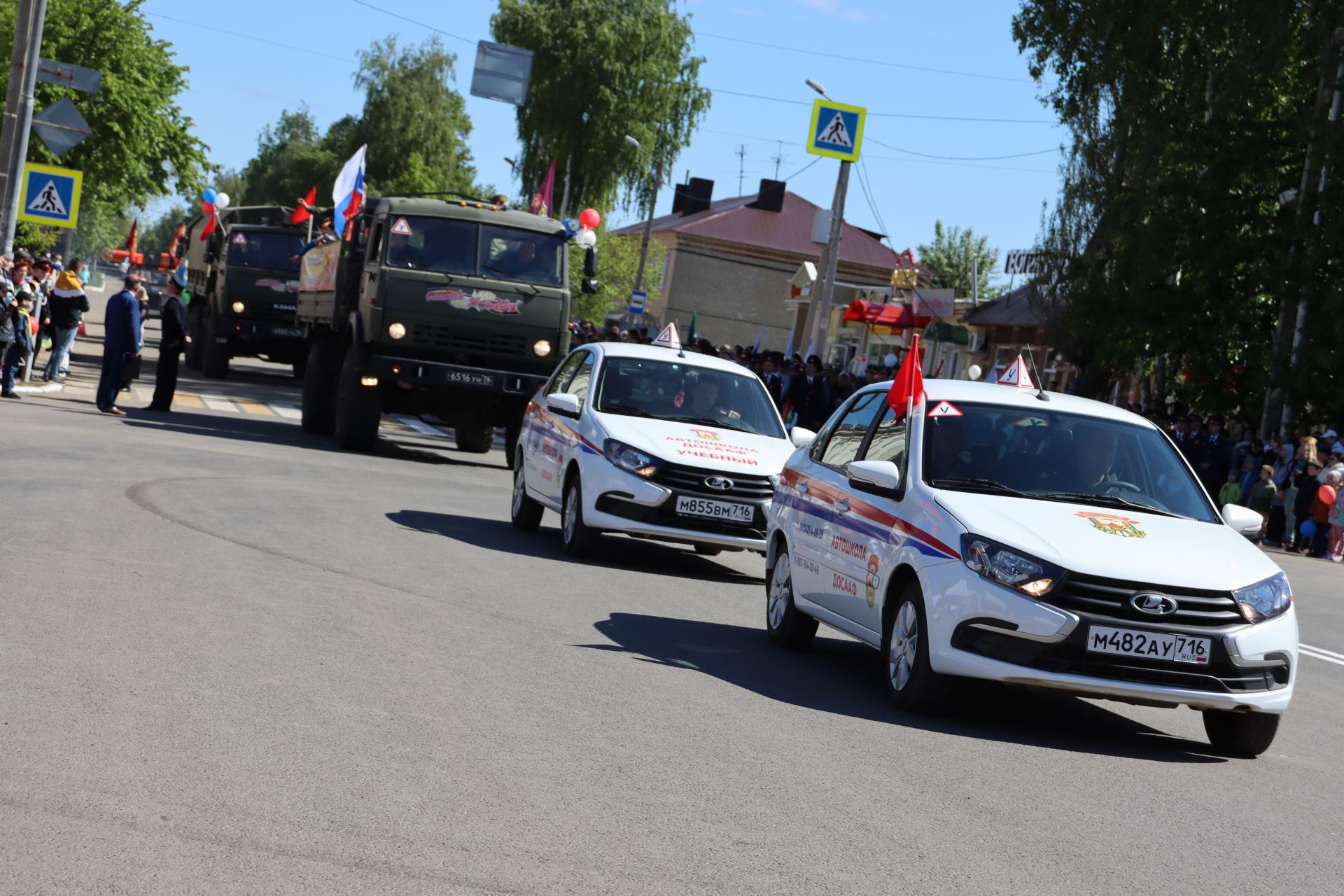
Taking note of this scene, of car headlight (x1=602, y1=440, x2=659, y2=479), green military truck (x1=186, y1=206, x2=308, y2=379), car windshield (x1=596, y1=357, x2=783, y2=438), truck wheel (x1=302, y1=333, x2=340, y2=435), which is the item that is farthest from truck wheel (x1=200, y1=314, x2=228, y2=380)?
car headlight (x1=602, y1=440, x2=659, y2=479)

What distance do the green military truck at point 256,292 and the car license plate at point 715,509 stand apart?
67.4 ft

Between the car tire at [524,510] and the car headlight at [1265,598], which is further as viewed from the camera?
the car tire at [524,510]

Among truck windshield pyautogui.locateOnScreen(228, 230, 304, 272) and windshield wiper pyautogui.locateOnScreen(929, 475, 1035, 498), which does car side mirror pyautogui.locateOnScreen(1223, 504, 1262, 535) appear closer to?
windshield wiper pyautogui.locateOnScreen(929, 475, 1035, 498)

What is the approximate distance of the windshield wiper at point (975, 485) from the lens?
871 cm

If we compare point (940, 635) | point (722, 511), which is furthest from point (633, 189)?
point (940, 635)

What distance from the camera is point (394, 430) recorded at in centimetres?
2886

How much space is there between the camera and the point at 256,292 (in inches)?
1318

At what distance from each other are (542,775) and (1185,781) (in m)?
2.87

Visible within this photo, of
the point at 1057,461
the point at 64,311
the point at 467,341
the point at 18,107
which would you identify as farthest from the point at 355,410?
the point at 1057,461

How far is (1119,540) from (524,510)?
7864 millimetres

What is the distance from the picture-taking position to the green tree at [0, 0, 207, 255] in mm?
45312

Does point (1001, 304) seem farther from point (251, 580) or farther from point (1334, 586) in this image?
point (251, 580)

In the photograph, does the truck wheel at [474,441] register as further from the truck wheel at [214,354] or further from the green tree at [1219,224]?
the green tree at [1219,224]

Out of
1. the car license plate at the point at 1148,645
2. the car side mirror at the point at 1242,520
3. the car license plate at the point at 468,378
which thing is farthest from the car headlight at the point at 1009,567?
the car license plate at the point at 468,378
